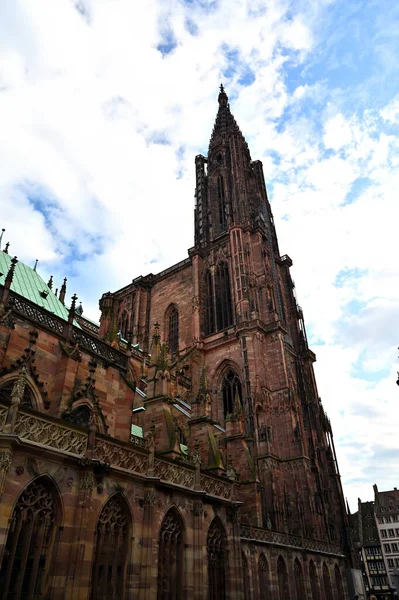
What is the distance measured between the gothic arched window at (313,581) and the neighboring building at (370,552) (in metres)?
44.8

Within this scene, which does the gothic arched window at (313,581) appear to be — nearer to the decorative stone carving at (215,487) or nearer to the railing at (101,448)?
the decorative stone carving at (215,487)

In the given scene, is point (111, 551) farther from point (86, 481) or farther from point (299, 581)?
point (299, 581)

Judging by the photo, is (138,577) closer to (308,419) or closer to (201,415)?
(201,415)

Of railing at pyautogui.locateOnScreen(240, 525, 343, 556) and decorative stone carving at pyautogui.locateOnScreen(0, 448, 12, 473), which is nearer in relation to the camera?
decorative stone carving at pyautogui.locateOnScreen(0, 448, 12, 473)

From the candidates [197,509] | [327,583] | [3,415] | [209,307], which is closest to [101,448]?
[3,415]

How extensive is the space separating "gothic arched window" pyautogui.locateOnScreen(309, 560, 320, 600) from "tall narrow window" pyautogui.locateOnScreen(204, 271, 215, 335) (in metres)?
18.7

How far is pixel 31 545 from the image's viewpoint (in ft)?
31.6

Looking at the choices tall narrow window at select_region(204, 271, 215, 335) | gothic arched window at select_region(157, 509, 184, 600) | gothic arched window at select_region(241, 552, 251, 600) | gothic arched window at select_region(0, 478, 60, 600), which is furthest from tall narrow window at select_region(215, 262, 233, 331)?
gothic arched window at select_region(0, 478, 60, 600)

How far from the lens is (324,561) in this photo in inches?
1134

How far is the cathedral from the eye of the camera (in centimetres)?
1017

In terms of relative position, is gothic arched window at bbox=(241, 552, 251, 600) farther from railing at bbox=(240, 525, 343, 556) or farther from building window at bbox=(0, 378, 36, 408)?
building window at bbox=(0, 378, 36, 408)

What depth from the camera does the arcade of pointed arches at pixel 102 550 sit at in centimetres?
934

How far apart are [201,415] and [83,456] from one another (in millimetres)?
12614

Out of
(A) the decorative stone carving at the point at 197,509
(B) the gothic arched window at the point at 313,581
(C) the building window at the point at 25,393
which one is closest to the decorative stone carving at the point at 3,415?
(C) the building window at the point at 25,393
